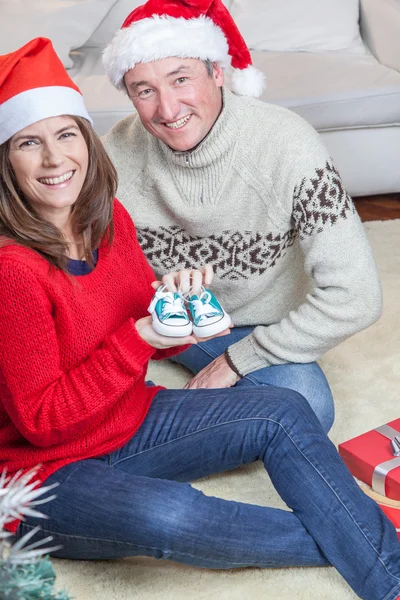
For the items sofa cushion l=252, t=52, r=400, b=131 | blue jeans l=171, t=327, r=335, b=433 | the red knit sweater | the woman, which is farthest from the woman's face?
sofa cushion l=252, t=52, r=400, b=131

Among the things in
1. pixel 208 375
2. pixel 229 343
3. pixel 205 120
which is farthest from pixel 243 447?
pixel 205 120

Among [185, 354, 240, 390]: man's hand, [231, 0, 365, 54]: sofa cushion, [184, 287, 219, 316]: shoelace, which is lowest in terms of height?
[185, 354, 240, 390]: man's hand

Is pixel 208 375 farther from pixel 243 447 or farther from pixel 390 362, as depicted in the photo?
pixel 390 362

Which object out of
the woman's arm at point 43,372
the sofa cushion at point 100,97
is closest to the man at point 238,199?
the woman's arm at point 43,372

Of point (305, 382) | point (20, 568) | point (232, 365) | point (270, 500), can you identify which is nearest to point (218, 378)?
point (232, 365)

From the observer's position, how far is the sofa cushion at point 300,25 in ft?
11.5

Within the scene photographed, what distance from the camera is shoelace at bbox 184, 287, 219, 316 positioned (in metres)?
1.48

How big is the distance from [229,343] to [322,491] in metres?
0.61

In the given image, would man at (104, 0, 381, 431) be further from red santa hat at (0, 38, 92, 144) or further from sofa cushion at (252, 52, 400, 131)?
sofa cushion at (252, 52, 400, 131)

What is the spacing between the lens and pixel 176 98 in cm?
173

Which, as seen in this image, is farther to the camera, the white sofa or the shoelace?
the white sofa

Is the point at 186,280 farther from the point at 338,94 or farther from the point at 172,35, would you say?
the point at 338,94

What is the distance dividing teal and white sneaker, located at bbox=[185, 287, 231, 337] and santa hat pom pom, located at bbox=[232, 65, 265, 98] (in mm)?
630

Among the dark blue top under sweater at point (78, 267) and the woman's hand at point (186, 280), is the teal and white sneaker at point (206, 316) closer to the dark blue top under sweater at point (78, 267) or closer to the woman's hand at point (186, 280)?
the woman's hand at point (186, 280)
